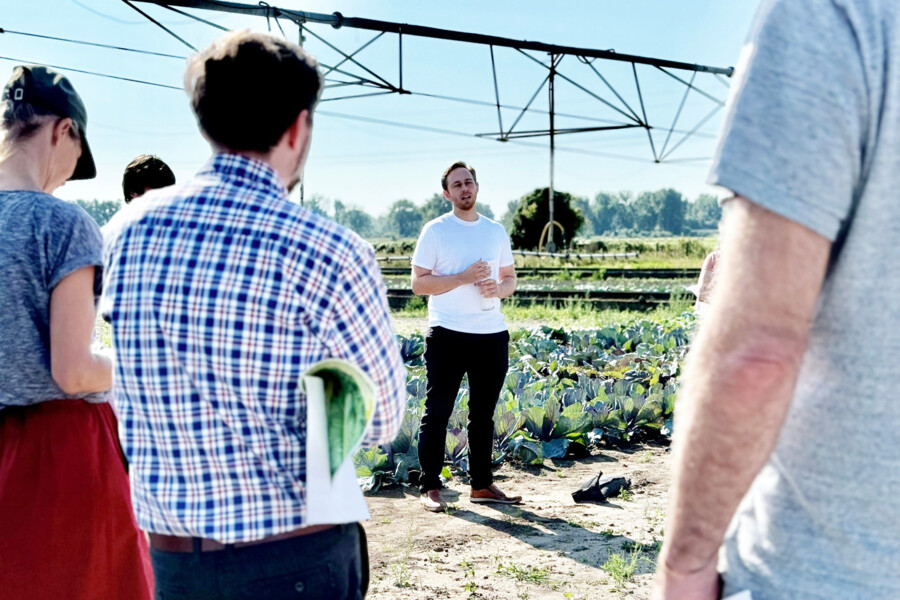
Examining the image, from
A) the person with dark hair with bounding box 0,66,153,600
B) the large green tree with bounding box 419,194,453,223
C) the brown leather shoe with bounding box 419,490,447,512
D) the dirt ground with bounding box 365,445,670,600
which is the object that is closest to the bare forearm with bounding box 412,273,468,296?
the brown leather shoe with bounding box 419,490,447,512

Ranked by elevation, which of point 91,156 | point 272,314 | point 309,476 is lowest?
point 309,476

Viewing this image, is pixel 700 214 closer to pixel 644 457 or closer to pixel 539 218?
pixel 539 218

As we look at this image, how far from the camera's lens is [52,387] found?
7.34 ft

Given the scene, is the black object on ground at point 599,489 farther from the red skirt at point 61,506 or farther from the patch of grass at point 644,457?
the red skirt at point 61,506

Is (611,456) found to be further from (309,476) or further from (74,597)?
(309,476)

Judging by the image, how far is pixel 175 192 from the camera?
163 centimetres

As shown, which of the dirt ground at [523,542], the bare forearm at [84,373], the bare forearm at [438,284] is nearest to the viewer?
the bare forearm at [84,373]

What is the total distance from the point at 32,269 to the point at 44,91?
0.50 m

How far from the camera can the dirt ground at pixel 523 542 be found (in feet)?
12.8

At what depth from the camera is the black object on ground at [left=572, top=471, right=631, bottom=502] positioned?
517 cm

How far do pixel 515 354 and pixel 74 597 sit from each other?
7.52 metres

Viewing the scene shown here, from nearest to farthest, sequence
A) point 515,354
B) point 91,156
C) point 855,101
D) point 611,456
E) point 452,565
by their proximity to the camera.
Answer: point 855,101 → point 91,156 → point 452,565 → point 611,456 → point 515,354

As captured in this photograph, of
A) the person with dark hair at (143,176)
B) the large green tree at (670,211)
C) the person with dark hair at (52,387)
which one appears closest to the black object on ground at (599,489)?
the person with dark hair at (143,176)

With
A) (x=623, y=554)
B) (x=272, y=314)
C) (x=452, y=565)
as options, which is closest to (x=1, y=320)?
(x=272, y=314)
